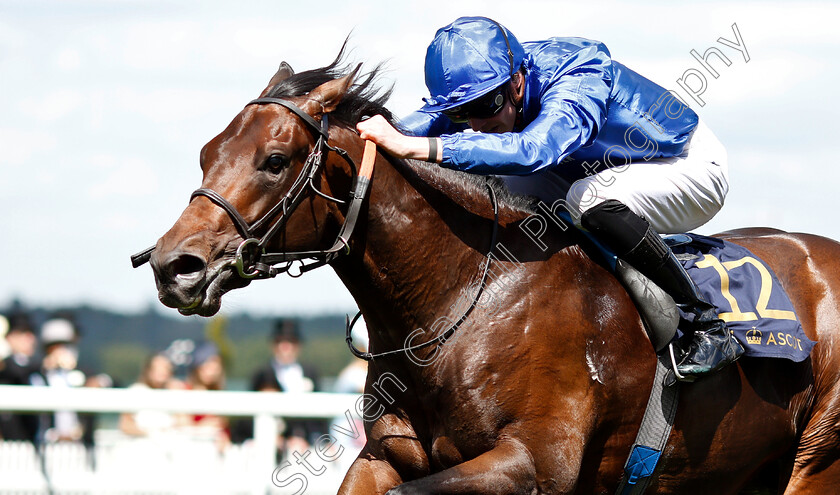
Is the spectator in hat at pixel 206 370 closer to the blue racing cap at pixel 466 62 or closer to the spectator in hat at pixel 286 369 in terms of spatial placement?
the spectator in hat at pixel 286 369

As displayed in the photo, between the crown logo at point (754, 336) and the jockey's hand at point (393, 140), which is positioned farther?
the crown logo at point (754, 336)

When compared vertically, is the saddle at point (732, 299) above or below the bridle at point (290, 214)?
below

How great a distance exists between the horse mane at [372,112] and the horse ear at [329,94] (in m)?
0.06

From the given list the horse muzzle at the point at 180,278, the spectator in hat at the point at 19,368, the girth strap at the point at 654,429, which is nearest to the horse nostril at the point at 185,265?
the horse muzzle at the point at 180,278

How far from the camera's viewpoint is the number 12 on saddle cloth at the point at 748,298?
3758 mm

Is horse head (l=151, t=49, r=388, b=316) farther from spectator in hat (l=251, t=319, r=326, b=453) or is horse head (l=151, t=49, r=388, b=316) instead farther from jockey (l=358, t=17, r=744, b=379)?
spectator in hat (l=251, t=319, r=326, b=453)

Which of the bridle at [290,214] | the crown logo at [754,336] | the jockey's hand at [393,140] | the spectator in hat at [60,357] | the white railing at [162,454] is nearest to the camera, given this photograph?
the bridle at [290,214]

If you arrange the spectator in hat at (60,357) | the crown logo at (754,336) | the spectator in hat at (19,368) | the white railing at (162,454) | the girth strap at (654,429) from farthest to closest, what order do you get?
the spectator in hat at (60,357), the spectator in hat at (19,368), the white railing at (162,454), the crown logo at (754,336), the girth strap at (654,429)

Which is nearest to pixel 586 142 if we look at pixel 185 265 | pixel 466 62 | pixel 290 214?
pixel 466 62

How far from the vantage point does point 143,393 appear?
5539 millimetres

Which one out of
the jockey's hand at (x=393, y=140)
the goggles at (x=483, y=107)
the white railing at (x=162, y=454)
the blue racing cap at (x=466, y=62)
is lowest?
the white railing at (x=162, y=454)

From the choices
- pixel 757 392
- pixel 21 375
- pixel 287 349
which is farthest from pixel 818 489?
pixel 21 375

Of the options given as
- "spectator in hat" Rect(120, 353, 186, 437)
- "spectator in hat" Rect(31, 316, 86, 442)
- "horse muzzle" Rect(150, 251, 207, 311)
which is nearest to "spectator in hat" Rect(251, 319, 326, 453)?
"spectator in hat" Rect(120, 353, 186, 437)

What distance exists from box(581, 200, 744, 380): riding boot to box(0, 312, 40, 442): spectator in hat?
3.89 m
